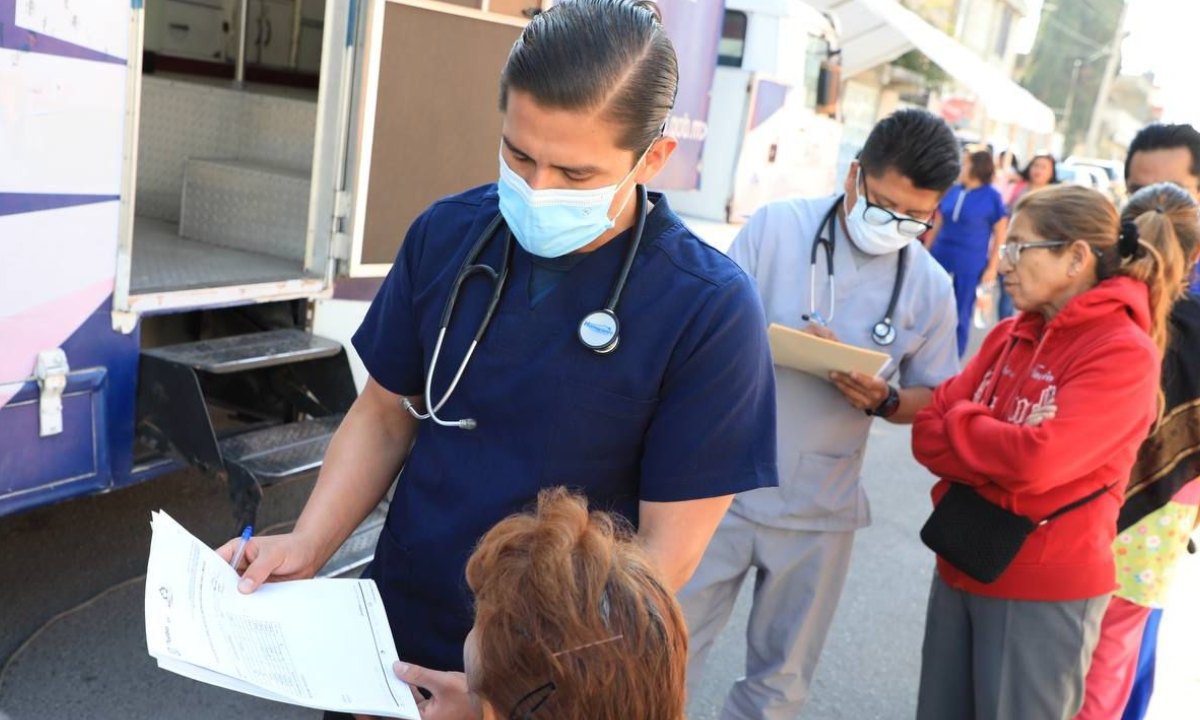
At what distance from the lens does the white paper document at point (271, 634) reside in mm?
1373

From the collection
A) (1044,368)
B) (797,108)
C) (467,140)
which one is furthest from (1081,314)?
(797,108)

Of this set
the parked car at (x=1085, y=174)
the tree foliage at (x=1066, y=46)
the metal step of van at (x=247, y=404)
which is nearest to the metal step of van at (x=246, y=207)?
the metal step of van at (x=247, y=404)

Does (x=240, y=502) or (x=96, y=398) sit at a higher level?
(x=96, y=398)

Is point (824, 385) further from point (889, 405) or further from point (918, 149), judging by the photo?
point (918, 149)

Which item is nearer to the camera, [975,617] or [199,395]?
[975,617]

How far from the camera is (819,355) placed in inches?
104

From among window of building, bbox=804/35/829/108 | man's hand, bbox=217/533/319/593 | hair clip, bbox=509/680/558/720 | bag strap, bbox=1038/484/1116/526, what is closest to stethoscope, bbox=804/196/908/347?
bag strap, bbox=1038/484/1116/526

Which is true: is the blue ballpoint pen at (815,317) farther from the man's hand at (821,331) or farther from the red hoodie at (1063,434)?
the red hoodie at (1063,434)

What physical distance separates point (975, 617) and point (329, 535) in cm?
172

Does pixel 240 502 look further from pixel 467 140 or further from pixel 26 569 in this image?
pixel 467 140

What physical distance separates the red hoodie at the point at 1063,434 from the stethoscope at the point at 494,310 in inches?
49.4

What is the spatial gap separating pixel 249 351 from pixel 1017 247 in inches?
96.4

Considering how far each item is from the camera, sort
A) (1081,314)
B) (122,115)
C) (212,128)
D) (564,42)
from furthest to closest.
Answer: (212,128)
(122,115)
(1081,314)
(564,42)

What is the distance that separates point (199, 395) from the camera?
3311 mm
